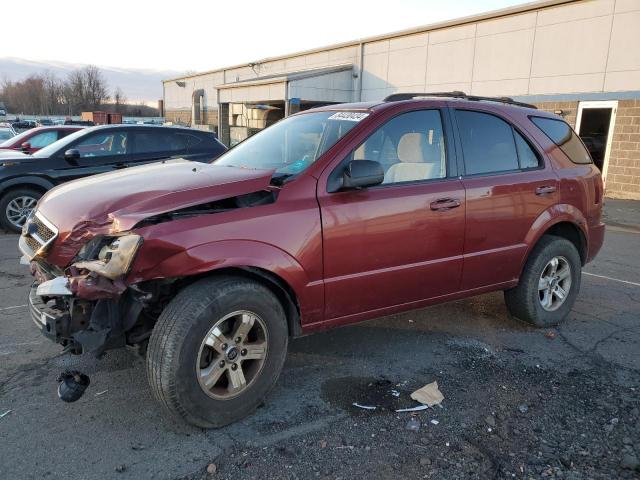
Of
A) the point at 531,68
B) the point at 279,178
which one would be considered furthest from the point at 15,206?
the point at 531,68

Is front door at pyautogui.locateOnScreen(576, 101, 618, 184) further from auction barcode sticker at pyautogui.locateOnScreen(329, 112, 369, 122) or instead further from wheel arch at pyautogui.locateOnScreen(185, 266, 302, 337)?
wheel arch at pyautogui.locateOnScreen(185, 266, 302, 337)

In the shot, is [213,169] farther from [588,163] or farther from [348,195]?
[588,163]

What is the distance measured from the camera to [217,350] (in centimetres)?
288

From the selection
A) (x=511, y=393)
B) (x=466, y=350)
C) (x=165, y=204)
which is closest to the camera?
(x=165, y=204)

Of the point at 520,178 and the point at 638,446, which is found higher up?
the point at 520,178

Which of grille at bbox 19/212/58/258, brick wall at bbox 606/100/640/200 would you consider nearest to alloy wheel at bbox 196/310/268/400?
grille at bbox 19/212/58/258

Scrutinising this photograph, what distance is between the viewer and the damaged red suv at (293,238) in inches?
108

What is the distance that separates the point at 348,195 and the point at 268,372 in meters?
1.22

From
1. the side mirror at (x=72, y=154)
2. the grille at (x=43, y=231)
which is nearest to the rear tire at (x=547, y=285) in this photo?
the grille at (x=43, y=231)

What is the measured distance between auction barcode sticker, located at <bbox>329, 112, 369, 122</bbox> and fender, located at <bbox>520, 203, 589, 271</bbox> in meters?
1.80

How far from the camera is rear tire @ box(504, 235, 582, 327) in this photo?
448cm

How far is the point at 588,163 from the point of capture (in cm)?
489

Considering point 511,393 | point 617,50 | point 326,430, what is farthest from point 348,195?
point 617,50

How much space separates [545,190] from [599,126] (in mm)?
12592
